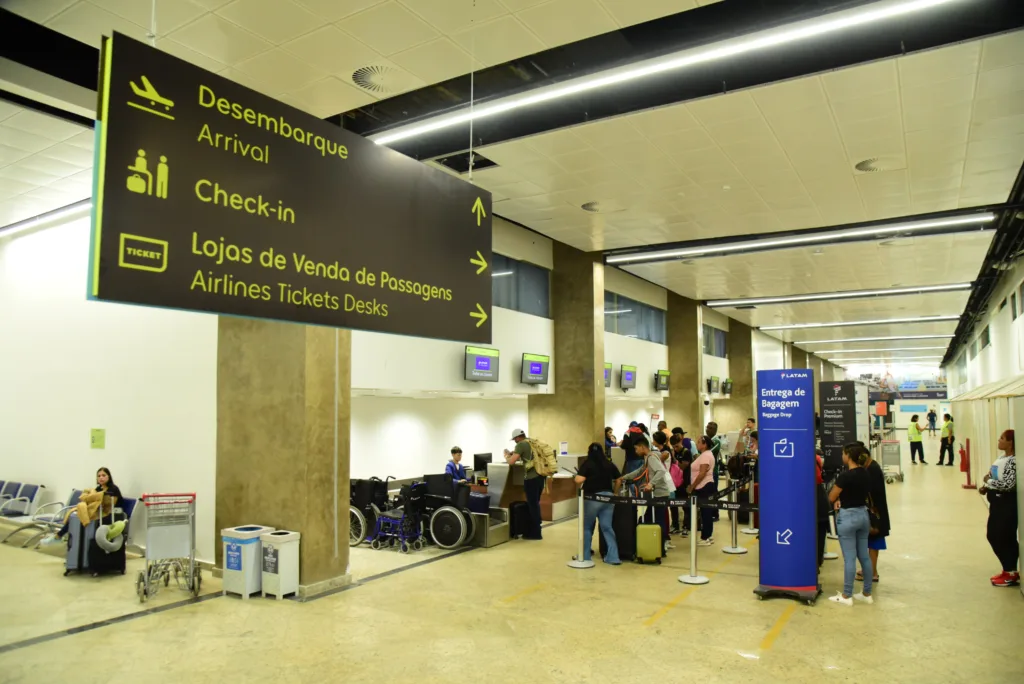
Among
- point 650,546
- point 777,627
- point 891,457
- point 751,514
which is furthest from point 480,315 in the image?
point 891,457

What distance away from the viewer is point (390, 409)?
11.0 m

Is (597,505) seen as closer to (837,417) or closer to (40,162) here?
(40,162)

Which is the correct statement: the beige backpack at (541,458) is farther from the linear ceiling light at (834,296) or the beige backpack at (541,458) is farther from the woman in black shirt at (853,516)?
the linear ceiling light at (834,296)

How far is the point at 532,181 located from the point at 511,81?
270cm

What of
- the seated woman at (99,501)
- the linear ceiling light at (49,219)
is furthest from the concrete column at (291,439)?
the linear ceiling light at (49,219)

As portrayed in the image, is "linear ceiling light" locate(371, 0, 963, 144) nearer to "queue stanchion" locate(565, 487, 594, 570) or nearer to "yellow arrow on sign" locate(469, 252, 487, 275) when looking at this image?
"yellow arrow on sign" locate(469, 252, 487, 275)

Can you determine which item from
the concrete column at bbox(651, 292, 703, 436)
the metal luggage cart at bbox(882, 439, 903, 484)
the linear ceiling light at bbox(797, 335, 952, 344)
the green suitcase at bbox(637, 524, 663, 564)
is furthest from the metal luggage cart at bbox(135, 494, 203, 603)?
the linear ceiling light at bbox(797, 335, 952, 344)

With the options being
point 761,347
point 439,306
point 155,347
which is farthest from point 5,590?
point 761,347

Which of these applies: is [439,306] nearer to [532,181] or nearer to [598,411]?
[532,181]

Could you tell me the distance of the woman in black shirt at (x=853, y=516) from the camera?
6.64m

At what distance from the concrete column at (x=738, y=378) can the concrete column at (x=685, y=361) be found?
231 inches

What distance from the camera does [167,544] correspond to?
718cm

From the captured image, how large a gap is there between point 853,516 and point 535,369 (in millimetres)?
6981

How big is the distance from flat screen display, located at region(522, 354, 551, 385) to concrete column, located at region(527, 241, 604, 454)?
0.65 metres
